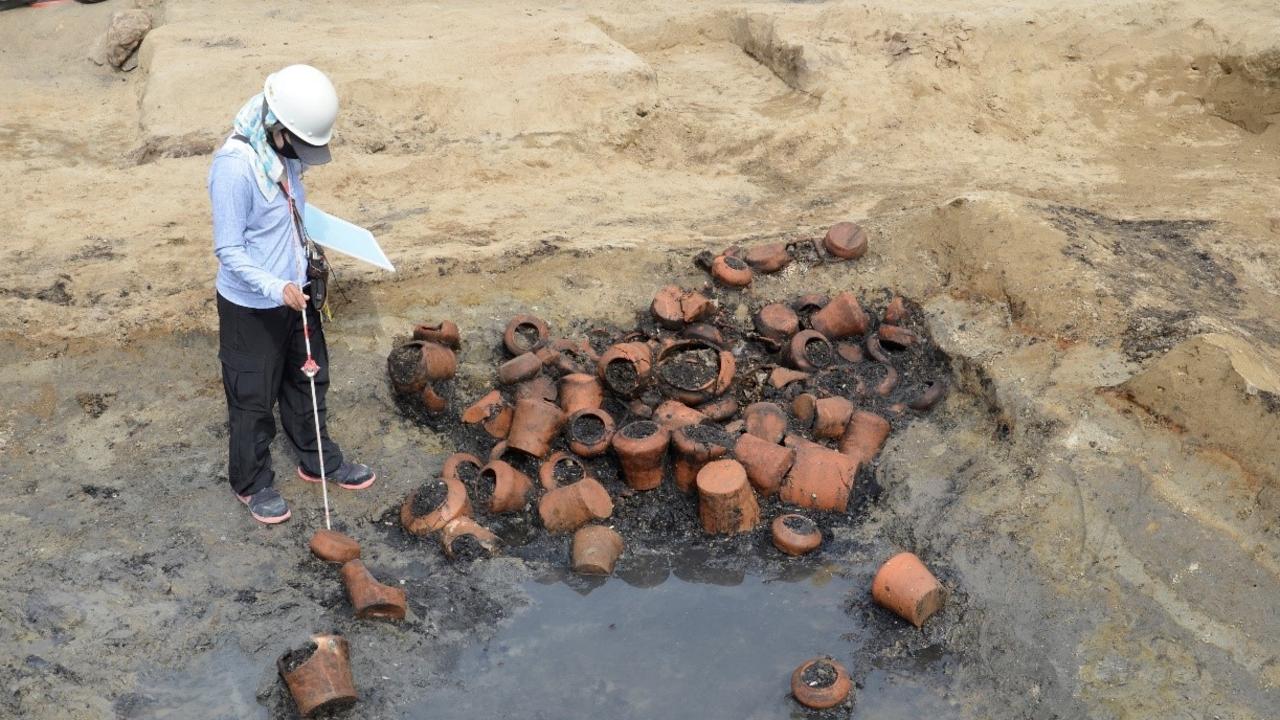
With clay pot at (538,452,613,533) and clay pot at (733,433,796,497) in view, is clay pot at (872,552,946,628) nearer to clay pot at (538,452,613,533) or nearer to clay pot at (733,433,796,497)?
clay pot at (733,433,796,497)

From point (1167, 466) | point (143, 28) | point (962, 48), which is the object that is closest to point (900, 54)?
point (962, 48)

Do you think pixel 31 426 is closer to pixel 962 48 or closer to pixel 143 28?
pixel 143 28

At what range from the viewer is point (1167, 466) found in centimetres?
423

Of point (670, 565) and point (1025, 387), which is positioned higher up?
point (1025, 387)

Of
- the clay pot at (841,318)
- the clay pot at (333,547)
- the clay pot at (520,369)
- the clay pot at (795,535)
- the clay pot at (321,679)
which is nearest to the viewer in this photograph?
the clay pot at (321,679)

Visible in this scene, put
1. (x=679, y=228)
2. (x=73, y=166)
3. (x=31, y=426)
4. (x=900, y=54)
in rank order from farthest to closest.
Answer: (x=900, y=54) < (x=73, y=166) < (x=679, y=228) < (x=31, y=426)

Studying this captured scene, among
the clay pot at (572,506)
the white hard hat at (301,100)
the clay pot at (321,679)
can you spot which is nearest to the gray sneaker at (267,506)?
the clay pot at (321,679)

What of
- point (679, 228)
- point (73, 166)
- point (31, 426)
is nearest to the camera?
point (31, 426)

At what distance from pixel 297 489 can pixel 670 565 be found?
5.18ft

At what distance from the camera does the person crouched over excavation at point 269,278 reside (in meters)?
3.54

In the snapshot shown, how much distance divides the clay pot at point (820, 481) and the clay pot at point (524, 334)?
4.63ft

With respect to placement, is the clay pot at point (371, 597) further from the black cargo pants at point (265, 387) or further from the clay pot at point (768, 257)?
the clay pot at point (768, 257)

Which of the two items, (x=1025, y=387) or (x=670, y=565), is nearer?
(x=670, y=565)

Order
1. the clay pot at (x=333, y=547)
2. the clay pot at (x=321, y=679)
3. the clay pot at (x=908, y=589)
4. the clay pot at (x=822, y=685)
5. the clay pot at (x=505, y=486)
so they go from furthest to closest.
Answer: the clay pot at (x=505, y=486), the clay pot at (x=333, y=547), the clay pot at (x=908, y=589), the clay pot at (x=822, y=685), the clay pot at (x=321, y=679)
